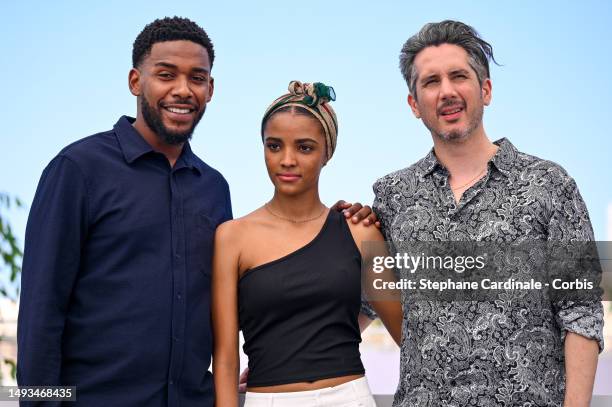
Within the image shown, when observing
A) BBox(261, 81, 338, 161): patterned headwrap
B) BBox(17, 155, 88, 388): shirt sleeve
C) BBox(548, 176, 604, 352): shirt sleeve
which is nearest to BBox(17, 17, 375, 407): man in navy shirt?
BBox(17, 155, 88, 388): shirt sleeve

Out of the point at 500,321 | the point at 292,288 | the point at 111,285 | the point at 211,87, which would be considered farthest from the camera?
the point at 211,87

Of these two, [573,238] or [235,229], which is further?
[235,229]

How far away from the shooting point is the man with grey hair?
298 cm

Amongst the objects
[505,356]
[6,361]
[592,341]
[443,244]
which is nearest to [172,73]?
[443,244]

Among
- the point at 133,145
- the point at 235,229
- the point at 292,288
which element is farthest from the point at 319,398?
the point at 133,145

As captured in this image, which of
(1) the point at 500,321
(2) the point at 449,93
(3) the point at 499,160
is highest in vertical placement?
(2) the point at 449,93

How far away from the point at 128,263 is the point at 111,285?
10 cm

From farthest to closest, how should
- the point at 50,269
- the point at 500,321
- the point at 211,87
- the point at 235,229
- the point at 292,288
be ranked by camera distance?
the point at 211,87 < the point at 235,229 < the point at 292,288 < the point at 500,321 < the point at 50,269

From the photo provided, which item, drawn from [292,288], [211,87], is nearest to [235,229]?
[292,288]

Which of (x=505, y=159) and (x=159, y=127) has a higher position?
(x=159, y=127)

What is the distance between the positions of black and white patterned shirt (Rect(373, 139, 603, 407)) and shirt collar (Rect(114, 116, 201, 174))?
3.18ft

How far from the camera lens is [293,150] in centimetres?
324

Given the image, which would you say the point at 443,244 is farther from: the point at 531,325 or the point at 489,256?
the point at 531,325

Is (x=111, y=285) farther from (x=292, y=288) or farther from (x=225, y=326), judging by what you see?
(x=292, y=288)
